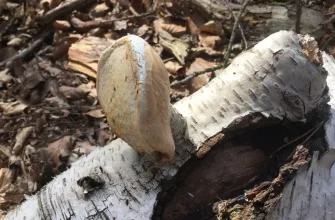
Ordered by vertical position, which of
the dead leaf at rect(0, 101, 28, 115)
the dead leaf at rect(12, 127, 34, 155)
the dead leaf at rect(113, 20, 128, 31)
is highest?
the dead leaf at rect(113, 20, 128, 31)

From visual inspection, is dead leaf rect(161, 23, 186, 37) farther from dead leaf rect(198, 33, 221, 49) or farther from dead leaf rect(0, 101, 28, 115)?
dead leaf rect(0, 101, 28, 115)

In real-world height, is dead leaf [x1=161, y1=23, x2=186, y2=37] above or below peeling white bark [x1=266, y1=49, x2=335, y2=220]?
below

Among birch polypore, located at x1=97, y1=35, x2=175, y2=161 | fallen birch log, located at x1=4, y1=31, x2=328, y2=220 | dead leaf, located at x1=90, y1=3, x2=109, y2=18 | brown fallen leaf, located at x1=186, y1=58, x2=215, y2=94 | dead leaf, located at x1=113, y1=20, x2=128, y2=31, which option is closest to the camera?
birch polypore, located at x1=97, y1=35, x2=175, y2=161

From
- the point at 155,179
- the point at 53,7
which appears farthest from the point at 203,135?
the point at 53,7

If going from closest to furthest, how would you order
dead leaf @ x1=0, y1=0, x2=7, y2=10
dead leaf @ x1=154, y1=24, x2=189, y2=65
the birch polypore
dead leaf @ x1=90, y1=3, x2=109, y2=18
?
the birch polypore, dead leaf @ x1=154, y1=24, x2=189, y2=65, dead leaf @ x1=90, y1=3, x2=109, y2=18, dead leaf @ x1=0, y1=0, x2=7, y2=10

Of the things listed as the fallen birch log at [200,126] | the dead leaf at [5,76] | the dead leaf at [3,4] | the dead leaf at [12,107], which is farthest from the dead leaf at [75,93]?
the fallen birch log at [200,126]

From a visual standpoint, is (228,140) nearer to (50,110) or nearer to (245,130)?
(245,130)

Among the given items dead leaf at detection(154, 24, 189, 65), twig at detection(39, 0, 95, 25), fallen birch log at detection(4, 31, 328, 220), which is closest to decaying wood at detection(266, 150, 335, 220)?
fallen birch log at detection(4, 31, 328, 220)
